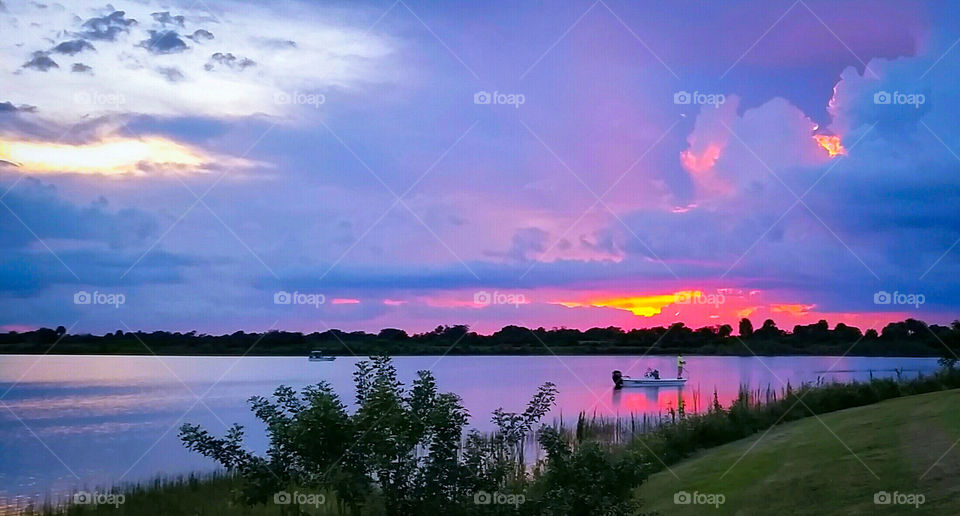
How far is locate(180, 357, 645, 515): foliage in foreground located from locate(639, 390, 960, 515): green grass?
101 inches

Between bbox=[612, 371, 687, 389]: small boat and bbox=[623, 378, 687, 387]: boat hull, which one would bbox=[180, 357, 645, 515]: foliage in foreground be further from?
bbox=[623, 378, 687, 387]: boat hull

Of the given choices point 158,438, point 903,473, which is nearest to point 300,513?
point 903,473

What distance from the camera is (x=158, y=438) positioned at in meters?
23.1

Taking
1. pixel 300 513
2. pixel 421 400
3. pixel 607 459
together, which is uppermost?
pixel 421 400

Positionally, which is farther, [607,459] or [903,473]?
[903,473]

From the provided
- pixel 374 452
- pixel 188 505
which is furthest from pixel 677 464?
pixel 374 452

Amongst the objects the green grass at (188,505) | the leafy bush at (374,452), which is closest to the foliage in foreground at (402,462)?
the leafy bush at (374,452)

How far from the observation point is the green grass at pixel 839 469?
31.5 ft

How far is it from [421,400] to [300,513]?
1.51m

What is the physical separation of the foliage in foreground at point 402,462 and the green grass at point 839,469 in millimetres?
2557

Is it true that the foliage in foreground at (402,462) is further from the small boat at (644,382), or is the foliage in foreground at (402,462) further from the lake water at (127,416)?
the small boat at (644,382)

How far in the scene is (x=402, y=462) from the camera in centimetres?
752

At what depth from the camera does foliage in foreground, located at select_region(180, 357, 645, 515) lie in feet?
24.4

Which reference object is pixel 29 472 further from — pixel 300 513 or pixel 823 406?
pixel 823 406
